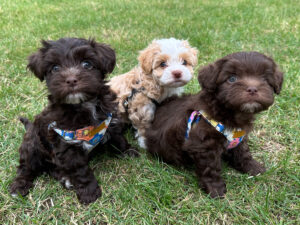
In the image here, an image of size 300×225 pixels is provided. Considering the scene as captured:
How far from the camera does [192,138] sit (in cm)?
299

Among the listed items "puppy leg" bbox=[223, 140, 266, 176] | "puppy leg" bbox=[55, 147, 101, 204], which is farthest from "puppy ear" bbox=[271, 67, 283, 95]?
"puppy leg" bbox=[55, 147, 101, 204]

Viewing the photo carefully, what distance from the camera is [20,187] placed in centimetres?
315

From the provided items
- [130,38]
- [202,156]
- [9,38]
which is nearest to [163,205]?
[202,156]

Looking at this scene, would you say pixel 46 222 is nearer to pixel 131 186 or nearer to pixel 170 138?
pixel 131 186

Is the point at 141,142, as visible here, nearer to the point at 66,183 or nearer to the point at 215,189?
the point at 66,183

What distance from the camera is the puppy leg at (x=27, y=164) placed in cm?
319

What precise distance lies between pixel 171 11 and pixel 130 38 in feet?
11.6

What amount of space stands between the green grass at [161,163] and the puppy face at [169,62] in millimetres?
1131

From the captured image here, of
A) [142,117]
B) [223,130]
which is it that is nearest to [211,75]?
[223,130]

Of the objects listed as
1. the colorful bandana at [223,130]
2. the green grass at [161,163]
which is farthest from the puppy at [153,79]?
the colorful bandana at [223,130]

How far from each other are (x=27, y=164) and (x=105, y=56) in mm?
1647

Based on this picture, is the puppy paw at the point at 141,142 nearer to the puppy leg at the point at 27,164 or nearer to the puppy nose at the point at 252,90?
the puppy leg at the point at 27,164

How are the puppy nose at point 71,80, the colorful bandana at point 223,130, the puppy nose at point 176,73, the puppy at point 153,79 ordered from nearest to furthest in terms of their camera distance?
the puppy nose at point 71,80 → the colorful bandana at point 223,130 → the puppy nose at point 176,73 → the puppy at point 153,79

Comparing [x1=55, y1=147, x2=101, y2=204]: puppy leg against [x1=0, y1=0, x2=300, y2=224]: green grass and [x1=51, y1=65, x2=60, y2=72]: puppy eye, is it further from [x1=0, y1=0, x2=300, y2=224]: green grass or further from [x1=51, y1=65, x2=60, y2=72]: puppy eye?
[x1=51, y1=65, x2=60, y2=72]: puppy eye
